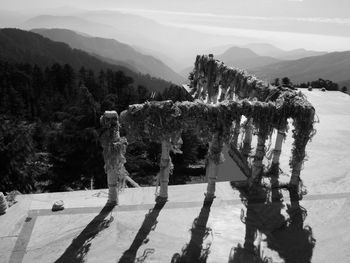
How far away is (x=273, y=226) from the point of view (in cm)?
1331

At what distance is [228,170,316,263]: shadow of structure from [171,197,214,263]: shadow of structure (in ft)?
3.35

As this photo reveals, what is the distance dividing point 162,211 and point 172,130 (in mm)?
3495

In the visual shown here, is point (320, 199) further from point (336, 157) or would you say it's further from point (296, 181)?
point (336, 157)

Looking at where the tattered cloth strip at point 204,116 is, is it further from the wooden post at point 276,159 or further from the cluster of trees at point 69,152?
the cluster of trees at point 69,152

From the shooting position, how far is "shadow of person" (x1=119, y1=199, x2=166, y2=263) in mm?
11359

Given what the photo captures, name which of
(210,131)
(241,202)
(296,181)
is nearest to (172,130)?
(210,131)

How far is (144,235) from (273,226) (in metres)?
5.19

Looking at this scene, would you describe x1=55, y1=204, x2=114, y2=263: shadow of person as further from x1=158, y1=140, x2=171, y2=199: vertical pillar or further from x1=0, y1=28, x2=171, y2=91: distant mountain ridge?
x1=0, y1=28, x2=171, y2=91: distant mountain ridge

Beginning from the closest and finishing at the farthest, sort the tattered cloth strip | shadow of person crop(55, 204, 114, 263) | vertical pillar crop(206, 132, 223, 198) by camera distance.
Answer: shadow of person crop(55, 204, 114, 263)
the tattered cloth strip
vertical pillar crop(206, 132, 223, 198)

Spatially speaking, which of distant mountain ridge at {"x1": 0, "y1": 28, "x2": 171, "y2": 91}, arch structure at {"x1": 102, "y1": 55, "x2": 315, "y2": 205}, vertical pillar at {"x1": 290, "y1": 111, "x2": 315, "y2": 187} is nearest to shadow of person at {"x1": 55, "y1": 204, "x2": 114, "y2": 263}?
arch structure at {"x1": 102, "y1": 55, "x2": 315, "y2": 205}

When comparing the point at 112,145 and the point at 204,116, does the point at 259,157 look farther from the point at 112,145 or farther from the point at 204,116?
the point at 112,145

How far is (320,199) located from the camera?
15.2 m

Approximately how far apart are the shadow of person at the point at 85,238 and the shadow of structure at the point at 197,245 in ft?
10.2

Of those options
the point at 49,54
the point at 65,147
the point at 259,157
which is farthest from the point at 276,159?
the point at 49,54
